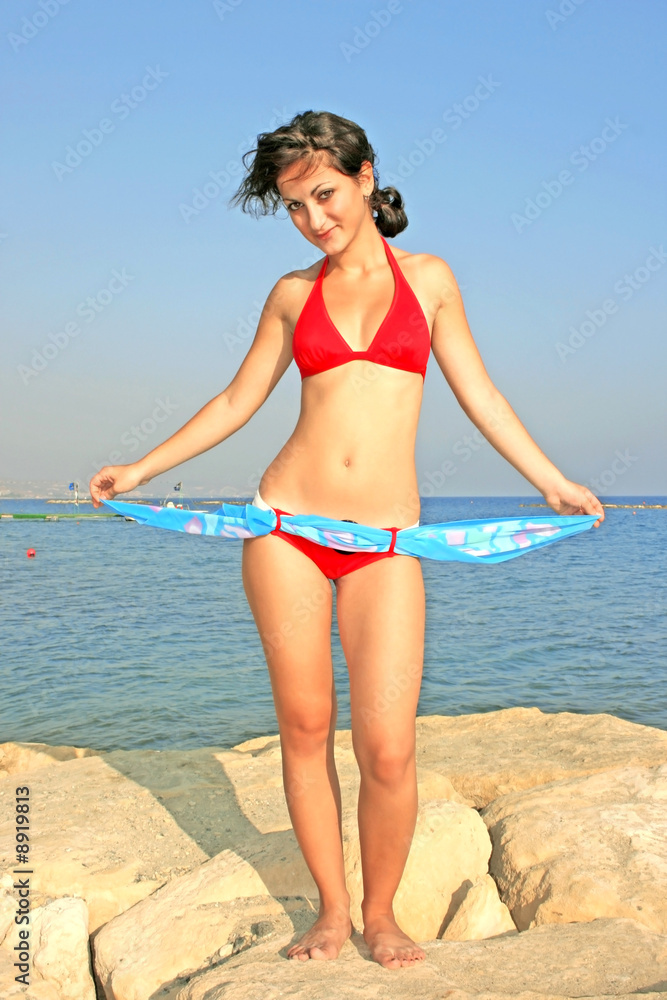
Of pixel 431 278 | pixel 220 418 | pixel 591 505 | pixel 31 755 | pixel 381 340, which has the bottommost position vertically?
pixel 31 755

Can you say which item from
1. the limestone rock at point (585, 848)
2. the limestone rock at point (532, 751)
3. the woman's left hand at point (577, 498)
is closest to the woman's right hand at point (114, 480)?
the woman's left hand at point (577, 498)

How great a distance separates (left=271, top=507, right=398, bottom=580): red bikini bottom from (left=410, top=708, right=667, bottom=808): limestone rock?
2.92m

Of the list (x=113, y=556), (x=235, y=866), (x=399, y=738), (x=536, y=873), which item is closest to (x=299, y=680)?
(x=399, y=738)

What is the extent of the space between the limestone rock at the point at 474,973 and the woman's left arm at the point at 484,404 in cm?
142

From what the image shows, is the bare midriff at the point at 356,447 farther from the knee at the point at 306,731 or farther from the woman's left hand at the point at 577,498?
the knee at the point at 306,731

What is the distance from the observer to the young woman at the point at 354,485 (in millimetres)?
2713

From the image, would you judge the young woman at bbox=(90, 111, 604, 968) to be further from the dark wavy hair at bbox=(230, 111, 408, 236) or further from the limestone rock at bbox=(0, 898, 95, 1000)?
the limestone rock at bbox=(0, 898, 95, 1000)

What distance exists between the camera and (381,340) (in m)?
2.76

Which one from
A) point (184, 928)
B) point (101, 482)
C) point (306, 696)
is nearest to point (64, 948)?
point (184, 928)

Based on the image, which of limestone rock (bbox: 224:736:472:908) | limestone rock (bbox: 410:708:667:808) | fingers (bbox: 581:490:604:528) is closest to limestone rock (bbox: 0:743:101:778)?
limestone rock (bbox: 224:736:472:908)

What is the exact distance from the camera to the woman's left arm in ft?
9.53

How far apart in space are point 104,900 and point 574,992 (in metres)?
2.06

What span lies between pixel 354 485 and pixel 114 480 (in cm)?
102

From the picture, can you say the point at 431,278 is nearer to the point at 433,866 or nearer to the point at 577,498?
the point at 577,498
